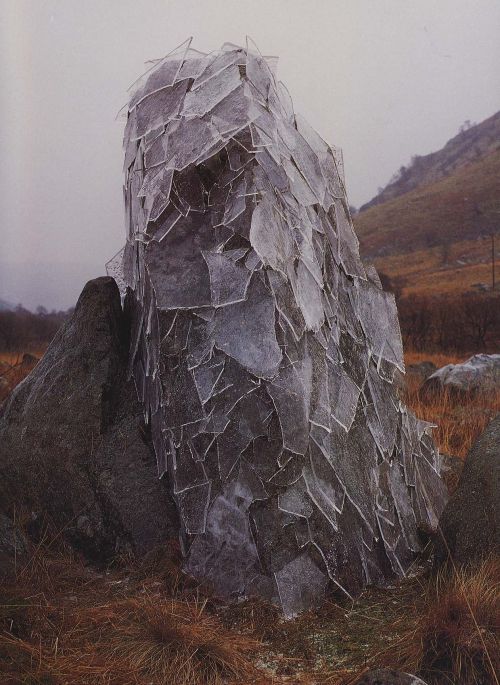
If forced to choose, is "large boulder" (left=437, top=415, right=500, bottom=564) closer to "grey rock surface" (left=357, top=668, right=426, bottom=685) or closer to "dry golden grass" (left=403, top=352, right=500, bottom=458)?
"grey rock surface" (left=357, top=668, right=426, bottom=685)

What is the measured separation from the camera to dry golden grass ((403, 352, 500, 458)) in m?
4.88

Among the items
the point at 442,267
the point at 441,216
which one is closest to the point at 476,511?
the point at 442,267

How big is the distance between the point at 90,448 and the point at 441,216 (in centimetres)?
5649

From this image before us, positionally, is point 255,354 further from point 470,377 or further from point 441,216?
point 441,216

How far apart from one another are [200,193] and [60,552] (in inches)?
64.6

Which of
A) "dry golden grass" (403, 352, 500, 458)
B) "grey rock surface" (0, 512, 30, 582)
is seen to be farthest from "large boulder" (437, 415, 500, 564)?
"grey rock surface" (0, 512, 30, 582)

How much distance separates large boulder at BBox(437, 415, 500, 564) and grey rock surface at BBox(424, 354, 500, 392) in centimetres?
455

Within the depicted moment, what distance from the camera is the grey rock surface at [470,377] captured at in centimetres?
729

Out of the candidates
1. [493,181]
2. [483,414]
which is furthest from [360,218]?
[483,414]

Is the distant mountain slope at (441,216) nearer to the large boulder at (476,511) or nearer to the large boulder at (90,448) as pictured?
the large boulder at (90,448)

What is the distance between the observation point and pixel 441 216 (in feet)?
184

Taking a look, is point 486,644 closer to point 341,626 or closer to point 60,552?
point 341,626

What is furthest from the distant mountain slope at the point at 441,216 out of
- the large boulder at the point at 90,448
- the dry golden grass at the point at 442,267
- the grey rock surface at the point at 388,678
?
the grey rock surface at the point at 388,678

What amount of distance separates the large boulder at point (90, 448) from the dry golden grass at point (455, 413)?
161 cm
